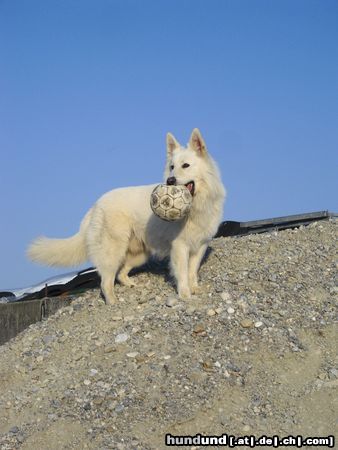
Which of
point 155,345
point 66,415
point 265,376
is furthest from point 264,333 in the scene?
point 66,415

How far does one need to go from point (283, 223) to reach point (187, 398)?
6498 millimetres

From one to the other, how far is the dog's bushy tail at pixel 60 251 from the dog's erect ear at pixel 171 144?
1.89 meters

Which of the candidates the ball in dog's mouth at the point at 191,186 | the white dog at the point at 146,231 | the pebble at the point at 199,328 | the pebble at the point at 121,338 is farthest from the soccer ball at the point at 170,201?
the pebble at the point at 121,338

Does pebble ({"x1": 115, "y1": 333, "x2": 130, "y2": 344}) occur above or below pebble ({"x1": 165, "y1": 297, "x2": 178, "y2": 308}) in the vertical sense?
below

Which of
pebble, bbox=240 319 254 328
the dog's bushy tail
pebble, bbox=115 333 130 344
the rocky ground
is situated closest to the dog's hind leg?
the rocky ground

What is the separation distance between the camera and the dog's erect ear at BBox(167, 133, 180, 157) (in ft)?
26.6

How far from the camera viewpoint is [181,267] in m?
7.66

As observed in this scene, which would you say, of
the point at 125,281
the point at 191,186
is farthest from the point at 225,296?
the point at 125,281

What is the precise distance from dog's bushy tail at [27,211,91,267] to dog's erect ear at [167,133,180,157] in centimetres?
189

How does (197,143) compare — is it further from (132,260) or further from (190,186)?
(132,260)

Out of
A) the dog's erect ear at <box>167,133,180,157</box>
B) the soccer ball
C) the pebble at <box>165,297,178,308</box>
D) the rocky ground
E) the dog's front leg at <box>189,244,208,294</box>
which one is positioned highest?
the dog's erect ear at <box>167,133,180,157</box>

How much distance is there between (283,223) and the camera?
11656 millimetres

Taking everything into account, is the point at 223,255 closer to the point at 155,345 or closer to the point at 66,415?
the point at 155,345

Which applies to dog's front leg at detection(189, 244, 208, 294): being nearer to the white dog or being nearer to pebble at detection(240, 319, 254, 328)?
the white dog
